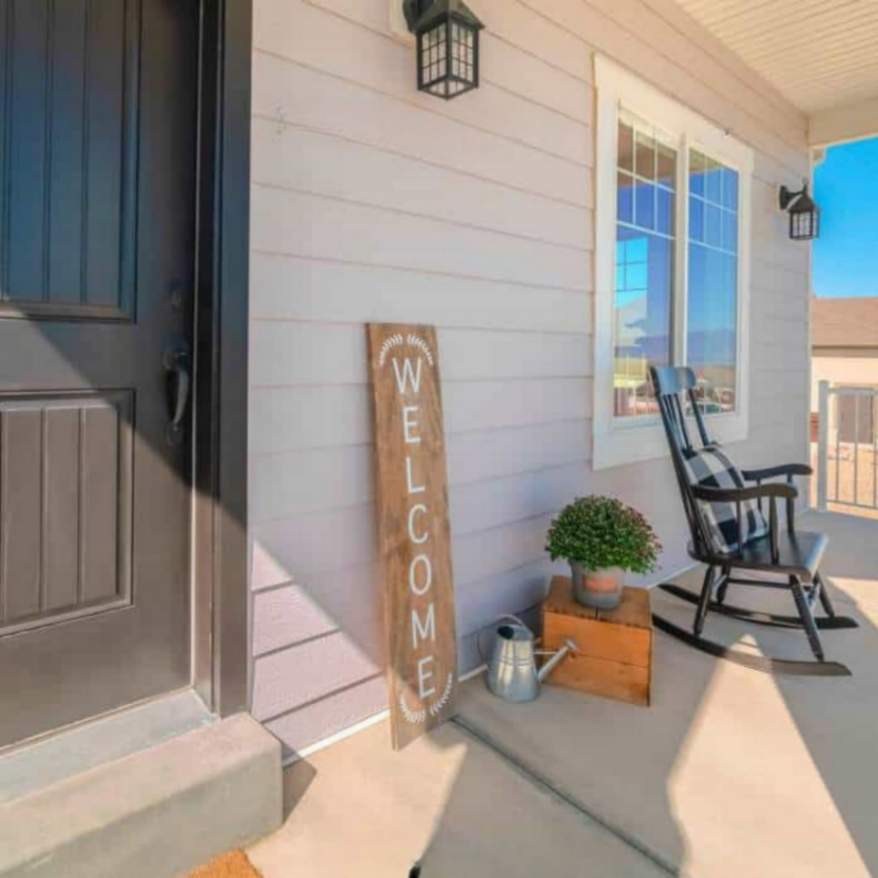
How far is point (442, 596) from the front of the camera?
6.79 ft

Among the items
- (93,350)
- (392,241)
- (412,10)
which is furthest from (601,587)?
(412,10)

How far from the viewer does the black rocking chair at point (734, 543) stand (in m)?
2.39

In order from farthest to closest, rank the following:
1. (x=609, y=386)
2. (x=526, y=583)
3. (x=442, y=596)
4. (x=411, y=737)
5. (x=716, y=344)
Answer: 1. (x=716, y=344)
2. (x=609, y=386)
3. (x=526, y=583)
4. (x=442, y=596)
5. (x=411, y=737)

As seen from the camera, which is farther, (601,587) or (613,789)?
(601,587)

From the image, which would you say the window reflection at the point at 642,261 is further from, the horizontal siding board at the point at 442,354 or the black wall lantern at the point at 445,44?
the black wall lantern at the point at 445,44

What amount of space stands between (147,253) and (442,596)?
127 cm

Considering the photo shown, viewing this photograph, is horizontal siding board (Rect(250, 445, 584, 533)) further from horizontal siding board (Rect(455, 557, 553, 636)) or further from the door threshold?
the door threshold

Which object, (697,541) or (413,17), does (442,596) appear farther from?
(413,17)

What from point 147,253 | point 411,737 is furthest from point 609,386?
point 147,253

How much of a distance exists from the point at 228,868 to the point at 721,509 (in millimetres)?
2263

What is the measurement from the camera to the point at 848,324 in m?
19.6

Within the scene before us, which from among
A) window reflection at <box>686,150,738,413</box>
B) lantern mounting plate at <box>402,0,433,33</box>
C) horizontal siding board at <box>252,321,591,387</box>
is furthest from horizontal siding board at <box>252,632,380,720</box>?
window reflection at <box>686,150,738,413</box>

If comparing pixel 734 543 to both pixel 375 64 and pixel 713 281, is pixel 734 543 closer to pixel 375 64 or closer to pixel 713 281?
pixel 713 281

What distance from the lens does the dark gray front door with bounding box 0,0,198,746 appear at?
4.63 ft
